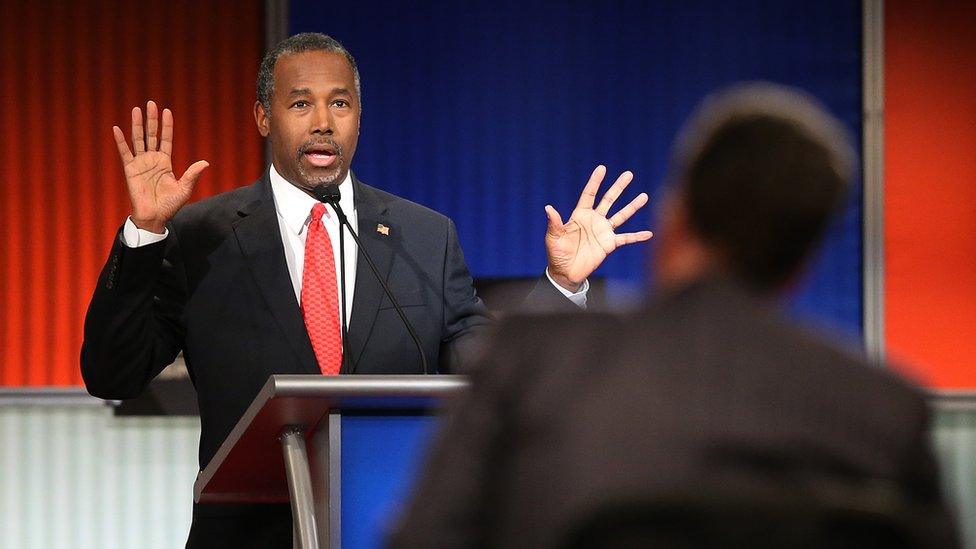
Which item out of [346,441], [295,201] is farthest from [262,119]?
[346,441]

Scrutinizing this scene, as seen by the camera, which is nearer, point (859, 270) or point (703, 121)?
point (703, 121)

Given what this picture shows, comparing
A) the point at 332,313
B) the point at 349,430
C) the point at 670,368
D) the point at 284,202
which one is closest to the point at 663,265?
the point at 670,368

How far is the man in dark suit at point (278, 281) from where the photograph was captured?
229cm

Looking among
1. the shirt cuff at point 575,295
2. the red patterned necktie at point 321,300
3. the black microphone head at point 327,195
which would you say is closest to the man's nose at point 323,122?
the red patterned necktie at point 321,300

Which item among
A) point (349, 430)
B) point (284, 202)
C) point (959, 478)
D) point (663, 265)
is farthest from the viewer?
point (959, 478)

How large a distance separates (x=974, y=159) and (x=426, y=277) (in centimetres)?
274

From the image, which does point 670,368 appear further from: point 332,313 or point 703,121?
point 332,313

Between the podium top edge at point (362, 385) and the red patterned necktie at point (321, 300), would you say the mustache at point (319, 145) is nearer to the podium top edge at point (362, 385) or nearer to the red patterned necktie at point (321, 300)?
the red patterned necktie at point (321, 300)

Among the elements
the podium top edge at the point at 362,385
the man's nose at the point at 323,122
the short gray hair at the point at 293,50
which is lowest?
the podium top edge at the point at 362,385

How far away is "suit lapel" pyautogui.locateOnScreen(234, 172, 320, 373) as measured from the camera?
2.40m

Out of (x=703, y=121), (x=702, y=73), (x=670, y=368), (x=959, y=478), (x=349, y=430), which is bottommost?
(x=959, y=478)

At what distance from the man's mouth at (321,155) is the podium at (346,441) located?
922 mm

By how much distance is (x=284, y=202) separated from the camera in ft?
8.66

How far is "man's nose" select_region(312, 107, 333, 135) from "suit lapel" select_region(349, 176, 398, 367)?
12cm
